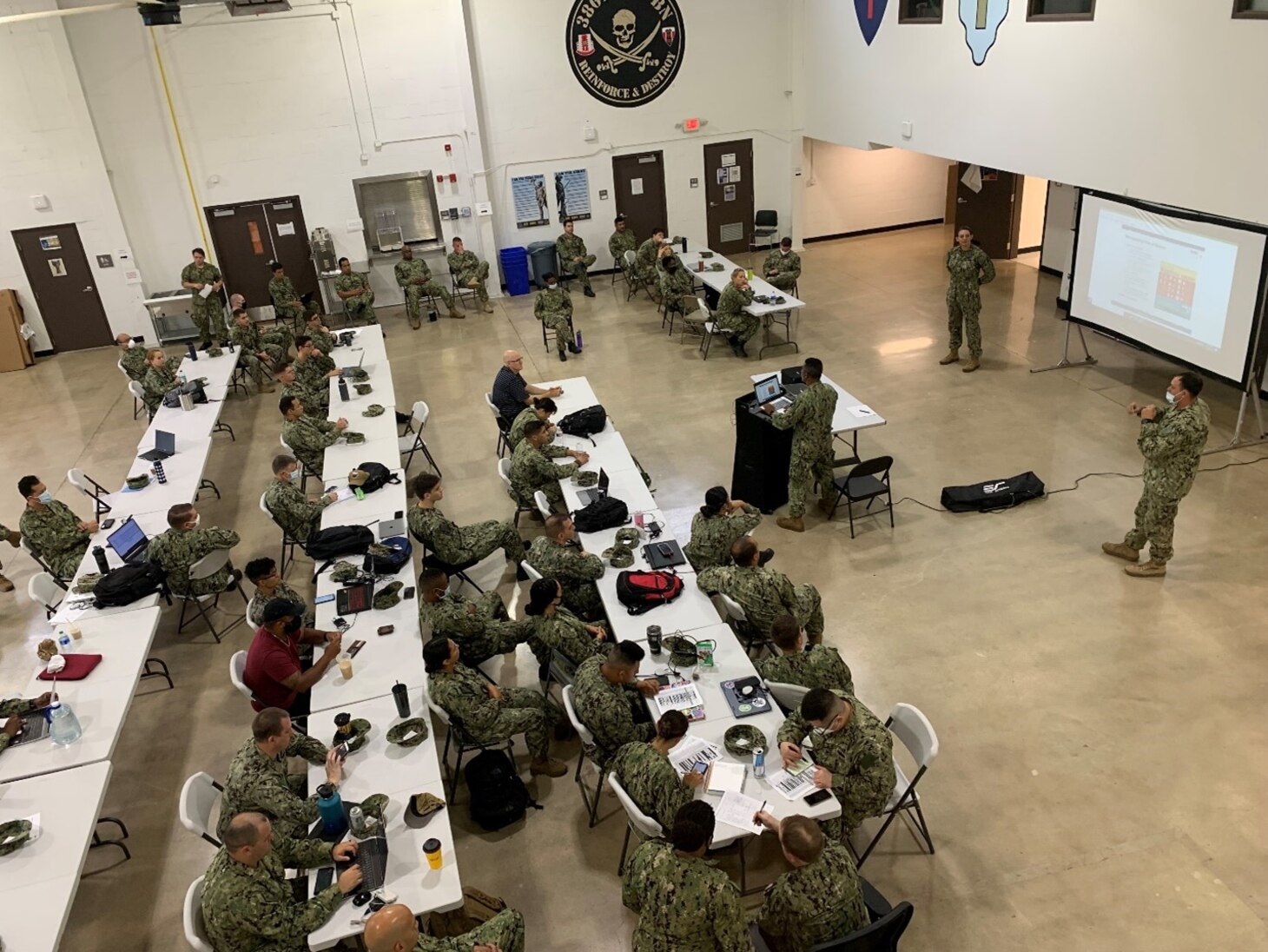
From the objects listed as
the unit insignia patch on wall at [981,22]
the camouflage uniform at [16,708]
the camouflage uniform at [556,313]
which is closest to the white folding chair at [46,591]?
the camouflage uniform at [16,708]

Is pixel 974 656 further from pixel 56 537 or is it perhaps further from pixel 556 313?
pixel 556 313

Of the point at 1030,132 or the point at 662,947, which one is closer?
the point at 662,947

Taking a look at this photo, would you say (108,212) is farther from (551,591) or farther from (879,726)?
(879,726)

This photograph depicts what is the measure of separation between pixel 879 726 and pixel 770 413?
155 inches

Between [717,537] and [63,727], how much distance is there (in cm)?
443

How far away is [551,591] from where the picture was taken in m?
6.01

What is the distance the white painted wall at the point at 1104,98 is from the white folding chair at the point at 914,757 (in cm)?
606

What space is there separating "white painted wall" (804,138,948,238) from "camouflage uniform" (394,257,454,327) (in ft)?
23.9

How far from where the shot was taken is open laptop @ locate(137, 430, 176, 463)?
9000 millimetres

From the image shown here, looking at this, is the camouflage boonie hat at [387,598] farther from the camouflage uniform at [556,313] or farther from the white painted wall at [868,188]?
the white painted wall at [868,188]

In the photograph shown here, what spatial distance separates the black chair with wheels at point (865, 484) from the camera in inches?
324

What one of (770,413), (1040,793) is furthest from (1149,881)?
(770,413)

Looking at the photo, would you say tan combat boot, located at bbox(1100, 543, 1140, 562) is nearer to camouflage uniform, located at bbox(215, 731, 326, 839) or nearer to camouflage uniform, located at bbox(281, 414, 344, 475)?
camouflage uniform, located at bbox(215, 731, 326, 839)

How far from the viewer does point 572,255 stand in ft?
52.9
